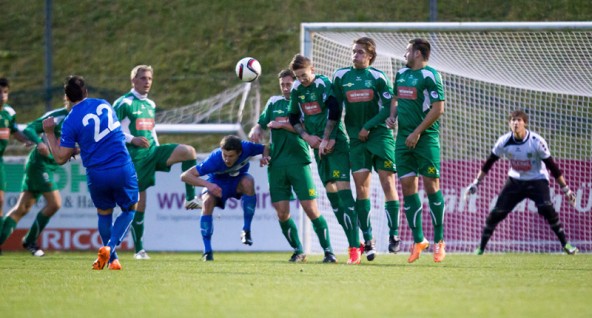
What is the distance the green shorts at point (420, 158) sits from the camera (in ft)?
34.9

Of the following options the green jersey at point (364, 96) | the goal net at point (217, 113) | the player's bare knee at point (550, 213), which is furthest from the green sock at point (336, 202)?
the goal net at point (217, 113)

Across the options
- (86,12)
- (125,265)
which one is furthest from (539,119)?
(86,12)

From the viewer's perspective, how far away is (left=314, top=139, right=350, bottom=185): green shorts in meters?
11.0

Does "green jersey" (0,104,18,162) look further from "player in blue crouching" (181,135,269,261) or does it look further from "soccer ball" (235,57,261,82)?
"soccer ball" (235,57,261,82)

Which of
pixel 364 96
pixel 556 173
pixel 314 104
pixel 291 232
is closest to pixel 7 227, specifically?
pixel 291 232

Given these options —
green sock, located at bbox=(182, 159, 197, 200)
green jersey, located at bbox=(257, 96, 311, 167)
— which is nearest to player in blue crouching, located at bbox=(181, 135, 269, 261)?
green jersey, located at bbox=(257, 96, 311, 167)

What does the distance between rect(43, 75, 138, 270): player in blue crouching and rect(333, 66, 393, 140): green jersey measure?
242cm

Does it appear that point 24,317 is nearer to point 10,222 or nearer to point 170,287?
point 170,287

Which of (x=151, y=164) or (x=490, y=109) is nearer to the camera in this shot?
(x=151, y=164)

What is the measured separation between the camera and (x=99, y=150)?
386 inches

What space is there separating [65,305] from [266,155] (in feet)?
16.4

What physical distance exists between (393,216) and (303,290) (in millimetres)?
3534

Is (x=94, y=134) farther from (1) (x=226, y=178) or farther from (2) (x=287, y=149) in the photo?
(1) (x=226, y=178)

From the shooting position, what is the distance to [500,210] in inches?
541
